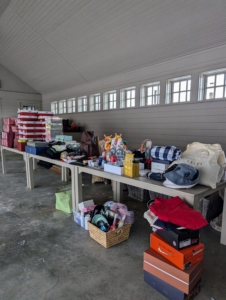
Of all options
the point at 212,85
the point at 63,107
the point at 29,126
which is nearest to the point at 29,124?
the point at 29,126

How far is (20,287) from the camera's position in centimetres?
164

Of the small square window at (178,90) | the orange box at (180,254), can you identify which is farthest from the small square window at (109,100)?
the orange box at (180,254)

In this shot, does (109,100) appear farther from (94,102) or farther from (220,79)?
(220,79)

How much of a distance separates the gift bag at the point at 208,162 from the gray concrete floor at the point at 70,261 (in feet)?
2.70

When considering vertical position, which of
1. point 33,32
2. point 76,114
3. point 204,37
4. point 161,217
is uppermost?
point 33,32

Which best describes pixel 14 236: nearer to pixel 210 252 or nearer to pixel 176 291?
pixel 176 291

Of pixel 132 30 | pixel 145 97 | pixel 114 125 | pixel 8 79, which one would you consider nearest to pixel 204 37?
pixel 132 30

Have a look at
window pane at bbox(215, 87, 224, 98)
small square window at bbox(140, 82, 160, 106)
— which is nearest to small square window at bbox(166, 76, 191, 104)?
small square window at bbox(140, 82, 160, 106)

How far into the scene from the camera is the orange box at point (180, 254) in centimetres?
146

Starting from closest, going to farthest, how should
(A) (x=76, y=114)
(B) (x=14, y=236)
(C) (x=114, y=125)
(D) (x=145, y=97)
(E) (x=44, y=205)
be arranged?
1. (B) (x=14, y=236)
2. (E) (x=44, y=205)
3. (D) (x=145, y=97)
4. (C) (x=114, y=125)
5. (A) (x=76, y=114)

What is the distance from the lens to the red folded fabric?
1445 mm

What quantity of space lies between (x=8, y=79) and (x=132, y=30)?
686cm

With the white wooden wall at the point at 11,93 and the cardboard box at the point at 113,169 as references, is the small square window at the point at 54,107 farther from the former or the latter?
the cardboard box at the point at 113,169

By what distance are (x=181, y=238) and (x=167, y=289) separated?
423 mm
